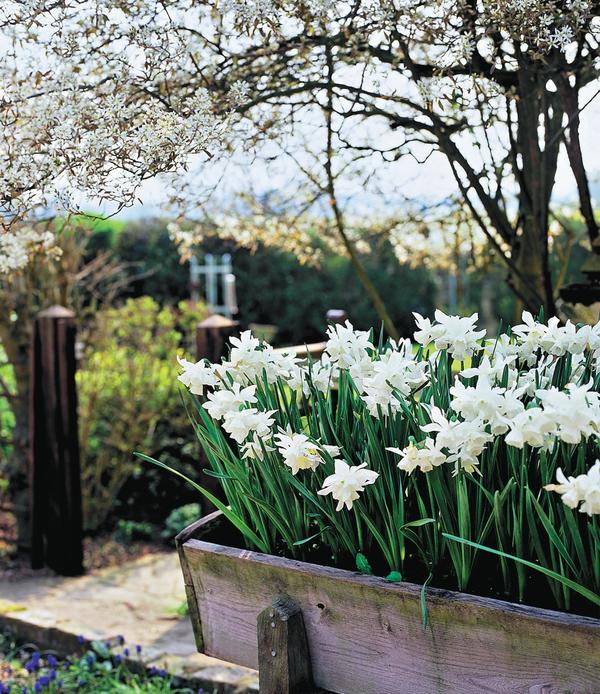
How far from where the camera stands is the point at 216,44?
2.28 m

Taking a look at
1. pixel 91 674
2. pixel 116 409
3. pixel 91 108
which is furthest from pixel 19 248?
pixel 116 409

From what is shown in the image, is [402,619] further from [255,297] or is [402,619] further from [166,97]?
[255,297]

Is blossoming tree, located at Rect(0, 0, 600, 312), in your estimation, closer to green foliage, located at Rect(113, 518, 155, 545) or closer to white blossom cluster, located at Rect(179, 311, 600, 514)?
white blossom cluster, located at Rect(179, 311, 600, 514)

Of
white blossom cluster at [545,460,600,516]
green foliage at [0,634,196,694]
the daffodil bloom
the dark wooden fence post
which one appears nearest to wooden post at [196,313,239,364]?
the dark wooden fence post

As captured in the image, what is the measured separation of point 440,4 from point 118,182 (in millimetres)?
849

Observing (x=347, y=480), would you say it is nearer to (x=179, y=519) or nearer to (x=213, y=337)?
(x=213, y=337)

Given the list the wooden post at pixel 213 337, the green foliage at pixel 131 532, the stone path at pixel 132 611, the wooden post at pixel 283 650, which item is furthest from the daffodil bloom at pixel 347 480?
the green foliage at pixel 131 532

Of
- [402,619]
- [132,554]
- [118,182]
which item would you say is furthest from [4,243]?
[132,554]

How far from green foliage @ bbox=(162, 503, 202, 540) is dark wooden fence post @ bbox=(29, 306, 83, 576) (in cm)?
72

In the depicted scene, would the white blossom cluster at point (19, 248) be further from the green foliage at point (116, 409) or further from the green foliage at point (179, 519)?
the green foliage at point (179, 519)

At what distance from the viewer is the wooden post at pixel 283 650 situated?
1.58 metres

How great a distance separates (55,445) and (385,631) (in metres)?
3.17

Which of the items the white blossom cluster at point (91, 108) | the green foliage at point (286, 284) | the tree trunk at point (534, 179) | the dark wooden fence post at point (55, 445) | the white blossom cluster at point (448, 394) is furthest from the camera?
the green foliage at point (286, 284)

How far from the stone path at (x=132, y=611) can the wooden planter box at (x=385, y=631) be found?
134 centimetres
